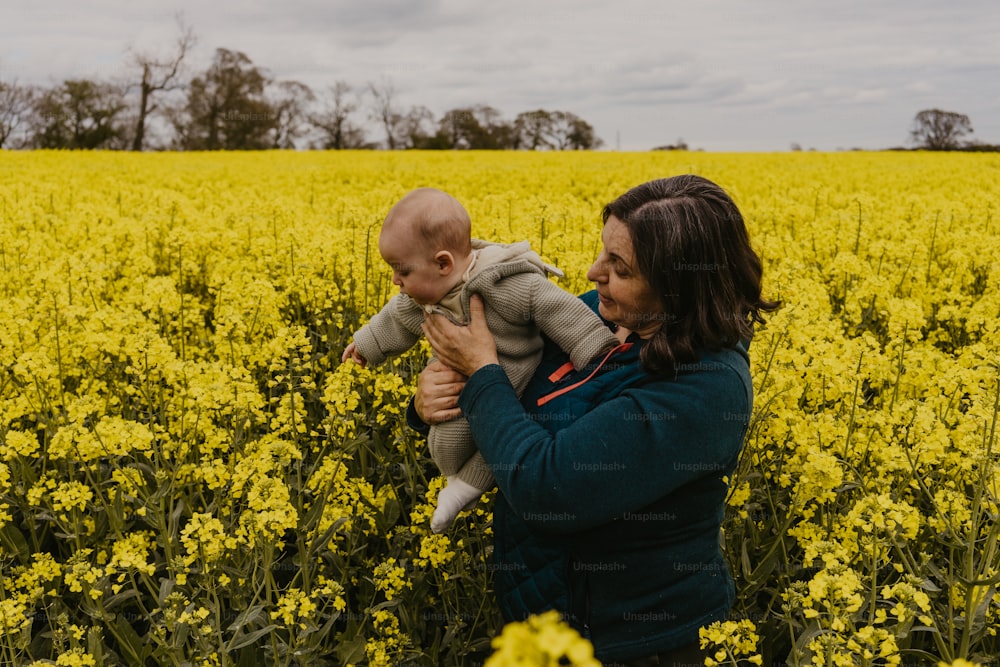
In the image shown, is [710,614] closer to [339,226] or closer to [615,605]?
[615,605]

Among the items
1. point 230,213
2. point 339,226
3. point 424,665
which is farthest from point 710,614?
point 230,213

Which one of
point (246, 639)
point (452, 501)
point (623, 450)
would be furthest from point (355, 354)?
point (623, 450)

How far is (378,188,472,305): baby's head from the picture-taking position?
251 centimetres

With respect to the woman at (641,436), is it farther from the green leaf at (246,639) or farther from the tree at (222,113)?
the tree at (222,113)

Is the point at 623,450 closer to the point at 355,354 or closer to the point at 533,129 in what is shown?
the point at 355,354

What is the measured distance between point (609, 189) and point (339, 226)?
7614 mm

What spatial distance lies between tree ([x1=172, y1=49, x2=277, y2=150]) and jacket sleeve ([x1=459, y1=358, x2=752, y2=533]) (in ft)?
165

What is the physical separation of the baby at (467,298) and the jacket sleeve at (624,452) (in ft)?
1.44

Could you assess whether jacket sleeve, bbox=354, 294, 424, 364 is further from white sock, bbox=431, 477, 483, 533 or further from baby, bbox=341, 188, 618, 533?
white sock, bbox=431, 477, 483, 533

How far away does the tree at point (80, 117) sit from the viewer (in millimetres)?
44531

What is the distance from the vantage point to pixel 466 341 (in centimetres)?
242

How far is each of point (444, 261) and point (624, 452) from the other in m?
0.93

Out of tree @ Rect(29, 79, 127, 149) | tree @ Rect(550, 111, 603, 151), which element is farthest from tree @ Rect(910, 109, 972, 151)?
tree @ Rect(29, 79, 127, 149)

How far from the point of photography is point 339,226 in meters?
7.77
